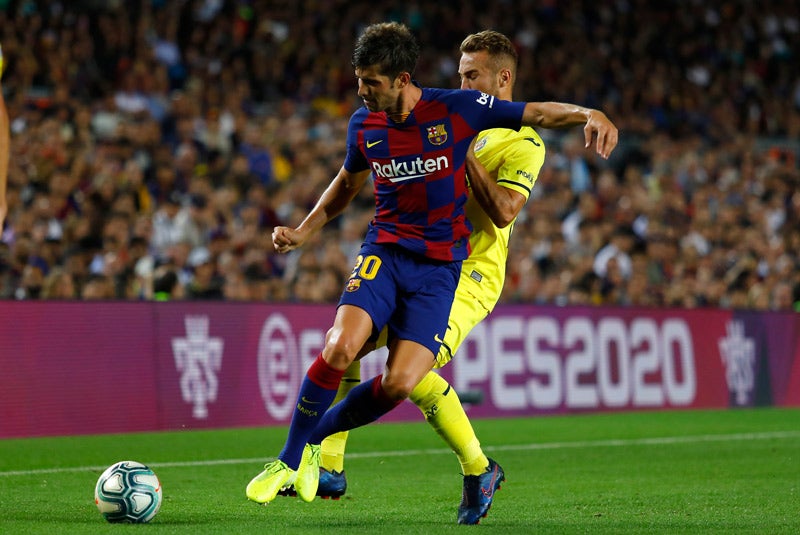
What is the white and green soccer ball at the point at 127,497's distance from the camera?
19.6 ft

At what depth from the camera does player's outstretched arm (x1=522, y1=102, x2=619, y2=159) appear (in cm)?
587

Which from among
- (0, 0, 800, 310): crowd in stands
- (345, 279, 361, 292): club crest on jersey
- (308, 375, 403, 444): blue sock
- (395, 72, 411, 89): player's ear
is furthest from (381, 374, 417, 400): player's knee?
(0, 0, 800, 310): crowd in stands

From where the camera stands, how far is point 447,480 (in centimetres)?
830

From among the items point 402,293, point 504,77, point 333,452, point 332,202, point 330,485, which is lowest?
point 330,485

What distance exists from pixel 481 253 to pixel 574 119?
1.12 m

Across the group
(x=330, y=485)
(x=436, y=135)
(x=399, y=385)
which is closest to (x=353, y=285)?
(x=399, y=385)

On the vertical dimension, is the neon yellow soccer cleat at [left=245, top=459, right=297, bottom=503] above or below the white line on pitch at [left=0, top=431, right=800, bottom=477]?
above

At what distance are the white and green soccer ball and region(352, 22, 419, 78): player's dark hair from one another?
86.1 inches

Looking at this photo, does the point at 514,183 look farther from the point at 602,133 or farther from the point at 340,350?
the point at 340,350

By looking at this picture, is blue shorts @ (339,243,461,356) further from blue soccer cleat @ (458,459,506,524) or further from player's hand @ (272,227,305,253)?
blue soccer cleat @ (458,459,506,524)

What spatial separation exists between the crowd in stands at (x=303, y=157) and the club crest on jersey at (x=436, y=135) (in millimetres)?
6383

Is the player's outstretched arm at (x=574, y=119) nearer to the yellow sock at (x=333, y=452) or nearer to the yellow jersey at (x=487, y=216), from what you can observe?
the yellow jersey at (x=487, y=216)

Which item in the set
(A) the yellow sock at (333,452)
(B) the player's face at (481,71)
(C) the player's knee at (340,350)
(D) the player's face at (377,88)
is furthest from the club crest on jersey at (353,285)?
(B) the player's face at (481,71)

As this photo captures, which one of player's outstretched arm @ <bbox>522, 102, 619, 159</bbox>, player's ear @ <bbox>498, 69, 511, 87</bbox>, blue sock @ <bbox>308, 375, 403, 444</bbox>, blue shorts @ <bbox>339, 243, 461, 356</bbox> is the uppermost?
player's ear @ <bbox>498, 69, 511, 87</bbox>
